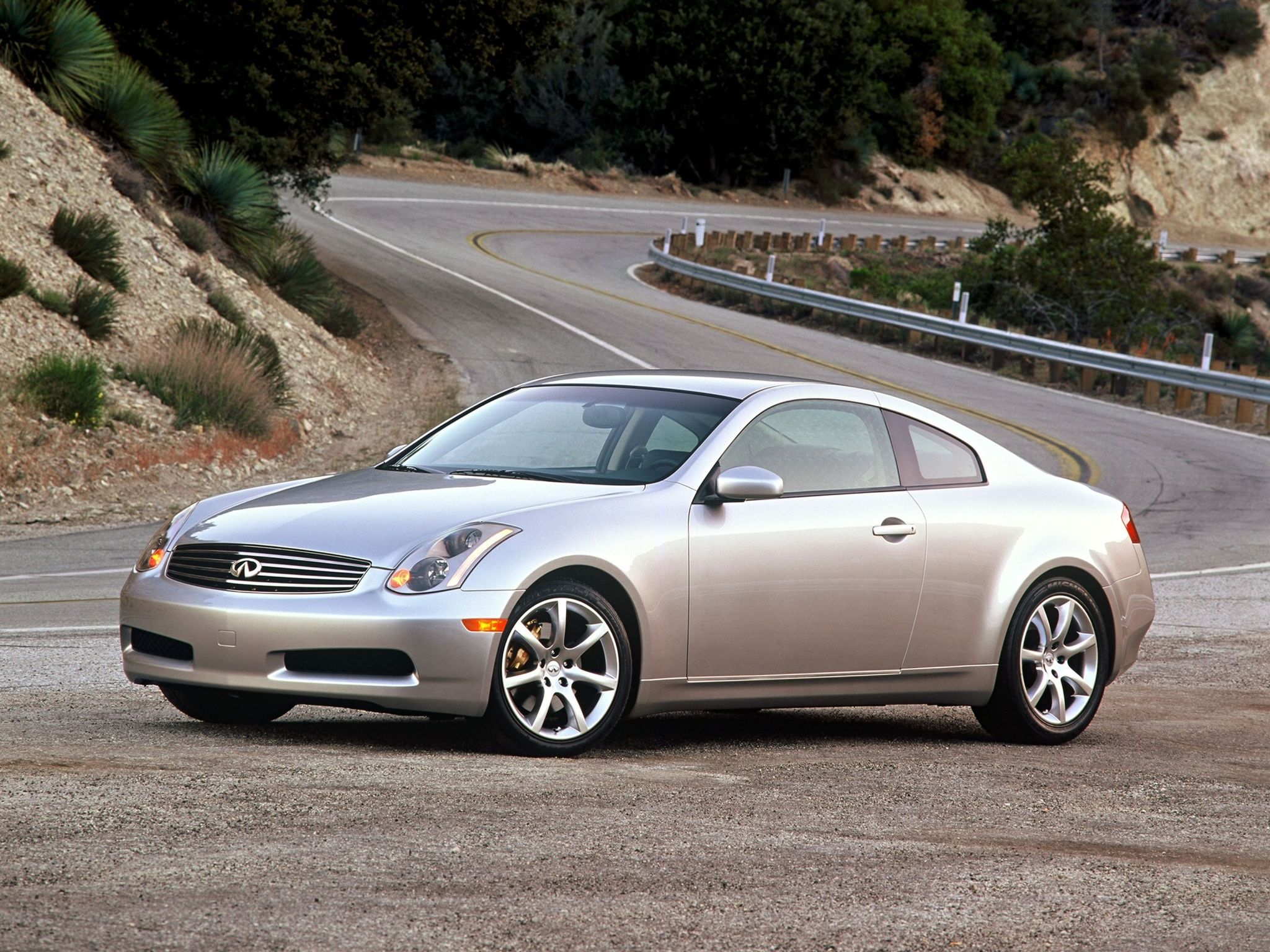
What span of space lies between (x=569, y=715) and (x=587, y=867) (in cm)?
172

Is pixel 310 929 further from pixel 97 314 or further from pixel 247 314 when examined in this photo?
pixel 247 314

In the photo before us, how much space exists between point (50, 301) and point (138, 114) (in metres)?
5.57

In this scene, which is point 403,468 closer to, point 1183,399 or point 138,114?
point 138,114

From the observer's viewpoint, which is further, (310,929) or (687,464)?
(687,464)

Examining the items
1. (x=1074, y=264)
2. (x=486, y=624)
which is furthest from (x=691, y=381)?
(x=1074, y=264)

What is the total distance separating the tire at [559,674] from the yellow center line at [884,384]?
1352 centimetres

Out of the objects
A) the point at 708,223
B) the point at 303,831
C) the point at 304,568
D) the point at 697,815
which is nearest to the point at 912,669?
the point at 697,815

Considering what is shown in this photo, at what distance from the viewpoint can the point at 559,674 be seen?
21.0ft

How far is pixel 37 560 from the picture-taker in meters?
13.2

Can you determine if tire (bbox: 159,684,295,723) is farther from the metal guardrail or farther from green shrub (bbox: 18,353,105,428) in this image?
the metal guardrail

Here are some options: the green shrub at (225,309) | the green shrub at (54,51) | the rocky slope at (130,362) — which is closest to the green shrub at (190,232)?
the rocky slope at (130,362)

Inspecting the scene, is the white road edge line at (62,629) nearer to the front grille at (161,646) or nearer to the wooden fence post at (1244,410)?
the front grille at (161,646)

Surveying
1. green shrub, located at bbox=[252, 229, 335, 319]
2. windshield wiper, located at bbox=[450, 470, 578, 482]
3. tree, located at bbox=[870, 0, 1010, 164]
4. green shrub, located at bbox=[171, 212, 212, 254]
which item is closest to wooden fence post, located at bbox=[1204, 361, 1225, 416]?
green shrub, located at bbox=[252, 229, 335, 319]

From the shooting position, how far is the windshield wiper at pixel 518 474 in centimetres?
697
